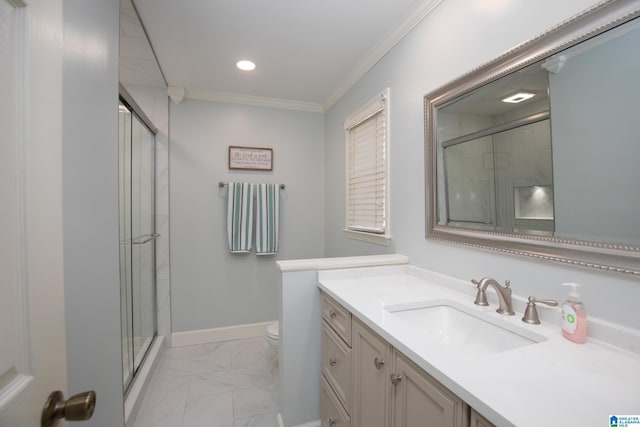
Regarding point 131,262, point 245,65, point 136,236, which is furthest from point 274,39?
point 131,262

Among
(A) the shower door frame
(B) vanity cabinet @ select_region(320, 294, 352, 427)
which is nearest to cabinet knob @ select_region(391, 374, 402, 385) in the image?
(B) vanity cabinet @ select_region(320, 294, 352, 427)

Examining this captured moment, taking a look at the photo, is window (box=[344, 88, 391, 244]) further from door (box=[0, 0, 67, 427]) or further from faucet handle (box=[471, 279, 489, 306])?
door (box=[0, 0, 67, 427])

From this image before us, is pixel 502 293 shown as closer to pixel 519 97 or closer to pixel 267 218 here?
pixel 519 97

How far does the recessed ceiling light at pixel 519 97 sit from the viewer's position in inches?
40.4

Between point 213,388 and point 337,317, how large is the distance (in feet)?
4.25

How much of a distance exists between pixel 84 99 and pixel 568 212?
1.67 metres

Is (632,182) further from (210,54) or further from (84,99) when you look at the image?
(210,54)

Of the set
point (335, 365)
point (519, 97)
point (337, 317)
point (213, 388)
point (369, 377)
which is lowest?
point (213, 388)

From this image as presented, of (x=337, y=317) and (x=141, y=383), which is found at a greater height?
(x=337, y=317)

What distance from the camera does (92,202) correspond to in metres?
1.02

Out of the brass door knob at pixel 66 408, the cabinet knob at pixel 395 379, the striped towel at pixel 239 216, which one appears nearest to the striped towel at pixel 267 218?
the striped towel at pixel 239 216

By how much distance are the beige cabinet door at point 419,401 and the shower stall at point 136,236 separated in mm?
A: 1518

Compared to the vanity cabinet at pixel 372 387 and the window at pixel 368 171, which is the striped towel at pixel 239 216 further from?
the vanity cabinet at pixel 372 387

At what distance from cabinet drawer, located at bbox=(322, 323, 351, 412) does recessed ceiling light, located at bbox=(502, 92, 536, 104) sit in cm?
120
